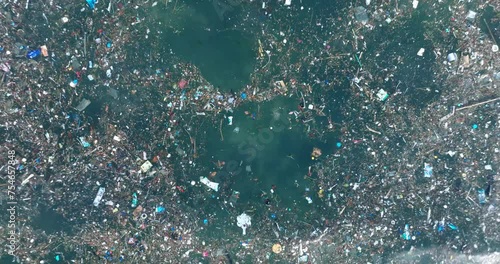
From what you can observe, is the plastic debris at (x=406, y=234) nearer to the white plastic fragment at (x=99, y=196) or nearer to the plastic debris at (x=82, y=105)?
the white plastic fragment at (x=99, y=196)

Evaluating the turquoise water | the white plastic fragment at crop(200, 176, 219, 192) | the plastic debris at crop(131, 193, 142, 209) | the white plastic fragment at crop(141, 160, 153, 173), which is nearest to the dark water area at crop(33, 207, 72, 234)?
the plastic debris at crop(131, 193, 142, 209)

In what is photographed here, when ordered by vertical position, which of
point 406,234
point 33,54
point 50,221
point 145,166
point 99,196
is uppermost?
point 33,54

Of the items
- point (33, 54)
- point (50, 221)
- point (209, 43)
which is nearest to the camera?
point (33, 54)

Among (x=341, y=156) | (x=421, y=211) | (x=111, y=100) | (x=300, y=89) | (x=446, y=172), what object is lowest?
(x=421, y=211)

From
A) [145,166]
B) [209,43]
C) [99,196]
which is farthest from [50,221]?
[209,43]

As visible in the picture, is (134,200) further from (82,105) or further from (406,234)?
(406,234)

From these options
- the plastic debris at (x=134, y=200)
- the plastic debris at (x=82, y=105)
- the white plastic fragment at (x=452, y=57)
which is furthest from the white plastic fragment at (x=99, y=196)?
the white plastic fragment at (x=452, y=57)

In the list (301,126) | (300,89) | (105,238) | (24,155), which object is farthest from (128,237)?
(300,89)

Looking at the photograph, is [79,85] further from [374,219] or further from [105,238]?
[374,219]

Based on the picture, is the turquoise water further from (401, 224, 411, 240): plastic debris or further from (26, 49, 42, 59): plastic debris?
(401, 224, 411, 240): plastic debris

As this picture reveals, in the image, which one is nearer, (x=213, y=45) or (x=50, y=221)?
(x=50, y=221)

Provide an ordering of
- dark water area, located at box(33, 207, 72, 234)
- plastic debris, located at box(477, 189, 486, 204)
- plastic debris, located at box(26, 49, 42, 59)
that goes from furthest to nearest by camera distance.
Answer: plastic debris, located at box(477, 189, 486, 204), dark water area, located at box(33, 207, 72, 234), plastic debris, located at box(26, 49, 42, 59)
